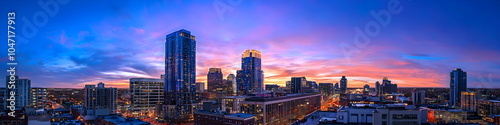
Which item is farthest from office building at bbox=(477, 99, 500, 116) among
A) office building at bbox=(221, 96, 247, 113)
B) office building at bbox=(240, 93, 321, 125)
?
office building at bbox=(221, 96, 247, 113)

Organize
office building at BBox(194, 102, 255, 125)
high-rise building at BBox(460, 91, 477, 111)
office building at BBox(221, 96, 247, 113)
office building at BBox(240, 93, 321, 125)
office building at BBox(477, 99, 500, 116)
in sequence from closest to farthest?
office building at BBox(194, 102, 255, 125) → office building at BBox(240, 93, 321, 125) → office building at BBox(477, 99, 500, 116) → office building at BBox(221, 96, 247, 113) → high-rise building at BBox(460, 91, 477, 111)

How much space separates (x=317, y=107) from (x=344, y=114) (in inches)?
5443

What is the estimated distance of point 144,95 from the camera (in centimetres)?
16962

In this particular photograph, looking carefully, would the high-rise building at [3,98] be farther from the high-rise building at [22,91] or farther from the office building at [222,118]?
the office building at [222,118]

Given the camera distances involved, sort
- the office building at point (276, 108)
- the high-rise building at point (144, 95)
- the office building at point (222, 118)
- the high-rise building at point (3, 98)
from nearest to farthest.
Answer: the office building at point (222, 118)
the office building at point (276, 108)
the high-rise building at point (3, 98)
the high-rise building at point (144, 95)

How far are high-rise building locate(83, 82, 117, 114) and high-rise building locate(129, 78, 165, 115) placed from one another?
66.0ft

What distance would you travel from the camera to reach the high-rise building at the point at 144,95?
165625 millimetres

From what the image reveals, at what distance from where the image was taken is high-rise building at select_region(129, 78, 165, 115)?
166 m

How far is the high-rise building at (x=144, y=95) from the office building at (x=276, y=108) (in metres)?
94.0

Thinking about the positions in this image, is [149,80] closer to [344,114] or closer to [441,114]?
[344,114]

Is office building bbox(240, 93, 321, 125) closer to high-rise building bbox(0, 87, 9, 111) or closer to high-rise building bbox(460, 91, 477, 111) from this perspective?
high-rise building bbox(460, 91, 477, 111)

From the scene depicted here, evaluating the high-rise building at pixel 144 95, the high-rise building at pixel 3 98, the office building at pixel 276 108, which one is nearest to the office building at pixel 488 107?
the office building at pixel 276 108

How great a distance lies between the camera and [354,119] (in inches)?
2414

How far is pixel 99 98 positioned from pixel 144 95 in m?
35.1
